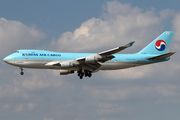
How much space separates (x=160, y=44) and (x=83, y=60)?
816 inches

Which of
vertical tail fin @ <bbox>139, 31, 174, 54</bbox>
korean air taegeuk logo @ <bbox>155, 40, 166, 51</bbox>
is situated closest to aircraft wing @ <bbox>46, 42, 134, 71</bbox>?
vertical tail fin @ <bbox>139, 31, 174, 54</bbox>

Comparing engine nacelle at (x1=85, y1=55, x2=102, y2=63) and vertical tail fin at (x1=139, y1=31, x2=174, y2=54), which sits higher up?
vertical tail fin at (x1=139, y1=31, x2=174, y2=54)

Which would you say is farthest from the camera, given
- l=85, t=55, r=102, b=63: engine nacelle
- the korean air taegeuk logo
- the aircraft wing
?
the korean air taegeuk logo

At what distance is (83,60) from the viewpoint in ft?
188

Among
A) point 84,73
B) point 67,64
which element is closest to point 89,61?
point 67,64

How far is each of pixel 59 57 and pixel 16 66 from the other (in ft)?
29.3

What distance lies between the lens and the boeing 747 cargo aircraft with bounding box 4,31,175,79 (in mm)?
56250

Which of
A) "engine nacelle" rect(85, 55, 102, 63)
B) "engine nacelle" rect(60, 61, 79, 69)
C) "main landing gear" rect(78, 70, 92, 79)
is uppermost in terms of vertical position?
"engine nacelle" rect(85, 55, 102, 63)

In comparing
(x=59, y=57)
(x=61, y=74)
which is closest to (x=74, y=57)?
(x=59, y=57)

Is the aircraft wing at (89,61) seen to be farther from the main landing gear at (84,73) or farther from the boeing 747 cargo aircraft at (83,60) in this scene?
the main landing gear at (84,73)

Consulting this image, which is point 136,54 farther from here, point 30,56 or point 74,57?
point 30,56

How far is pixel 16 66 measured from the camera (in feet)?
193

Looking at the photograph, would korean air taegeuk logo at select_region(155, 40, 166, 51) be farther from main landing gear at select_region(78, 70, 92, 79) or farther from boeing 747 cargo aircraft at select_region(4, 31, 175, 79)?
main landing gear at select_region(78, 70, 92, 79)

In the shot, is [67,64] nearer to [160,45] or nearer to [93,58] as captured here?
[93,58]
